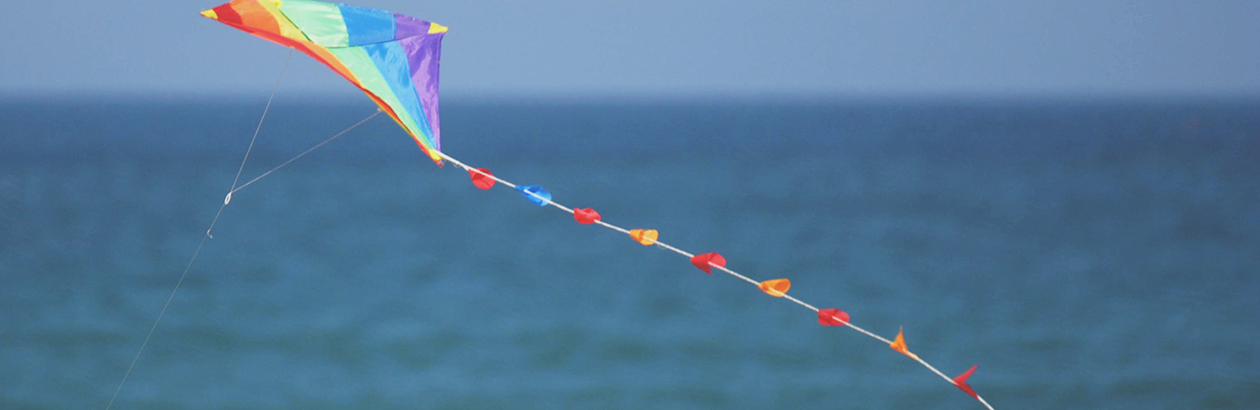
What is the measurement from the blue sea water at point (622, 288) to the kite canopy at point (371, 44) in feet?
33.6

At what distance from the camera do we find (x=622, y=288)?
25.9 meters

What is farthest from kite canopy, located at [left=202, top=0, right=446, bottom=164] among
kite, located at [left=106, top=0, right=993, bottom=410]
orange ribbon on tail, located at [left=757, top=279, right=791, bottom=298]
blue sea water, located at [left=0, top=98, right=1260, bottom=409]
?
blue sea water, located at [left=0, top=98, right=1260, bottom=409]

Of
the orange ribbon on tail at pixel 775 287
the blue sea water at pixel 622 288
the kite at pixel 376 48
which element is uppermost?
the blue sea water at pixel 622 288

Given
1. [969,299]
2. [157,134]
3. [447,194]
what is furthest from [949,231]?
[157,134]

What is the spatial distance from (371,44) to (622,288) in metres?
19.0

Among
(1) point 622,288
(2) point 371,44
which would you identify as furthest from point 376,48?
(1) point 622,288

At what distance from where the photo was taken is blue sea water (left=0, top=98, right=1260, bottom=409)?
18.3m

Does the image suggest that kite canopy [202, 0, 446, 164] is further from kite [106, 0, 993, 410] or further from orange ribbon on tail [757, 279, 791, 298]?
orange ribbon on tail [757, 279, 791, 298]

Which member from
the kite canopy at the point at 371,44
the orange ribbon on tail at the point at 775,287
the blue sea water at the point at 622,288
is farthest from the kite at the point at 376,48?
the blue sea water at the point at 622,288

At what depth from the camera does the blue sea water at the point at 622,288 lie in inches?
722

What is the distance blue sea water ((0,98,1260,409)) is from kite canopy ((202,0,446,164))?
33.6 ft

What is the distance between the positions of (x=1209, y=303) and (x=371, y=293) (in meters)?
16.7

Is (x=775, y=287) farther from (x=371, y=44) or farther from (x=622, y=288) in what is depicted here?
(x=622, y=288)

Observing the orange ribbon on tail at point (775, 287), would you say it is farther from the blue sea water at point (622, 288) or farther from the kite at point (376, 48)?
the blue sea water at point (622, 288)
